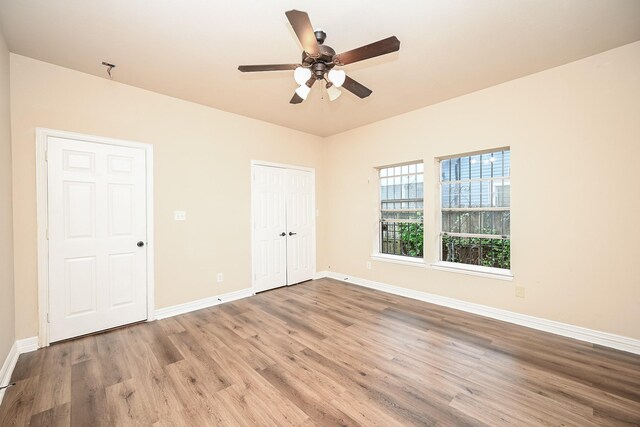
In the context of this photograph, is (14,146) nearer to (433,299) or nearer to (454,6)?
(454,6)

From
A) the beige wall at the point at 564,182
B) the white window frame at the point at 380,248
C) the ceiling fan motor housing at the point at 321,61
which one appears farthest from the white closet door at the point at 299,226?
the ceiling fan motor housing at the point at 321,61

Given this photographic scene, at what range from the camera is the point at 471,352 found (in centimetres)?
250

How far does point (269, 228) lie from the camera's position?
457 cm

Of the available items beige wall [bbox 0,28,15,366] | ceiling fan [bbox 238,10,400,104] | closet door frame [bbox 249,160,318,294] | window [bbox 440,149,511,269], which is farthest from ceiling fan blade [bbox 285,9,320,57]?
window [bbox 440,149,511,269]

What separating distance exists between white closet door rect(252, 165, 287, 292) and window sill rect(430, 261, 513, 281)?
8.21 feet

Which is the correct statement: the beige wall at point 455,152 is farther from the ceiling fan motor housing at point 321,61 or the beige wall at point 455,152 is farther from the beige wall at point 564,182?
the ceiling fan motor housing at point 321,61

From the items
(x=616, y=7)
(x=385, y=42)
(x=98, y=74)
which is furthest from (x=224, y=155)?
(x=616, y=7)

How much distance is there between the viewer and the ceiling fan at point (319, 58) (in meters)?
1.71

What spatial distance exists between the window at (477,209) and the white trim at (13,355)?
4763 mm

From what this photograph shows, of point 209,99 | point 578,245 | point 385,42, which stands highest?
point 209,99

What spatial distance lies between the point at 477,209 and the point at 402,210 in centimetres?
114

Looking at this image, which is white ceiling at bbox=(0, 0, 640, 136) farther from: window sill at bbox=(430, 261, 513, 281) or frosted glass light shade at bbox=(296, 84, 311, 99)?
window sill at bbox=(430, 261, 513, 281)

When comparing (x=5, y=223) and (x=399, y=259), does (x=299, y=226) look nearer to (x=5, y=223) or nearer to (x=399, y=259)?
(x=399, y=259)

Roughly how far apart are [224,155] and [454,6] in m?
3.25
